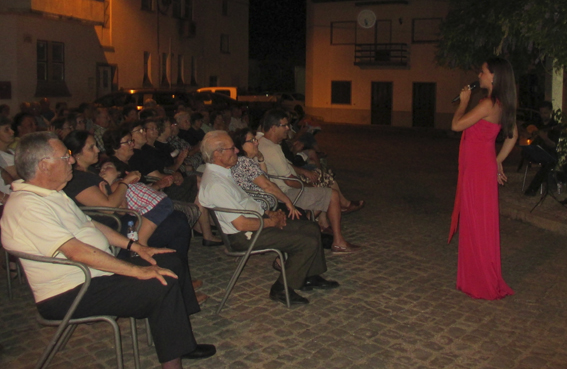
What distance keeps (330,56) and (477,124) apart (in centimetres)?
3197

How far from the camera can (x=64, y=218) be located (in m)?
3.43

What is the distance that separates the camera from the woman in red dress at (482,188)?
509 centimetres

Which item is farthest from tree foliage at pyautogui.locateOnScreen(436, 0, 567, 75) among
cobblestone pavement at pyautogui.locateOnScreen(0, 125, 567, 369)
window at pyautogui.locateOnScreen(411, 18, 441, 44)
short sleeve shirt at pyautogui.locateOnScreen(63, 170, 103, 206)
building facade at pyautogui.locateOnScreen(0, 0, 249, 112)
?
window at pyautogui.locateOnScreen(411, 18, 441, 44)

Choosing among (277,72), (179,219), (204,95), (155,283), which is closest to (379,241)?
(179,219)

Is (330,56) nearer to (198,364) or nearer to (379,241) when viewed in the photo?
(379,241)

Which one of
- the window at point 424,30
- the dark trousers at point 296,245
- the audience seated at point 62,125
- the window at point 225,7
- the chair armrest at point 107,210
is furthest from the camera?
the window at point 424,30

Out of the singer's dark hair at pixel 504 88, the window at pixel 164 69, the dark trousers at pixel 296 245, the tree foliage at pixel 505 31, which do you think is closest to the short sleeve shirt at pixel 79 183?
the dark trousers at pixel 296 245

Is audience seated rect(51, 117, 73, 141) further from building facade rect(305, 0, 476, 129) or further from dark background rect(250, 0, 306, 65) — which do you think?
dark background rect(250, 0, 306, 65)

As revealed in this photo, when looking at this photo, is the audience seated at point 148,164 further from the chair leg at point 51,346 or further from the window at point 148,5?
the window at point 148,5

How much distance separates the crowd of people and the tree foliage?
138 inches

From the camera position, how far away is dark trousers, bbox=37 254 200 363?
343 centimetres

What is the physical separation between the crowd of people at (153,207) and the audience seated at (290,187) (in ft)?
0.04

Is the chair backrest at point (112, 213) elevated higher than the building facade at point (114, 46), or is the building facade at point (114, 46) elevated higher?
the building facade at point (114, 46)

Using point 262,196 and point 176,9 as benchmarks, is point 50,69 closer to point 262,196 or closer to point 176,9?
point 176,9
